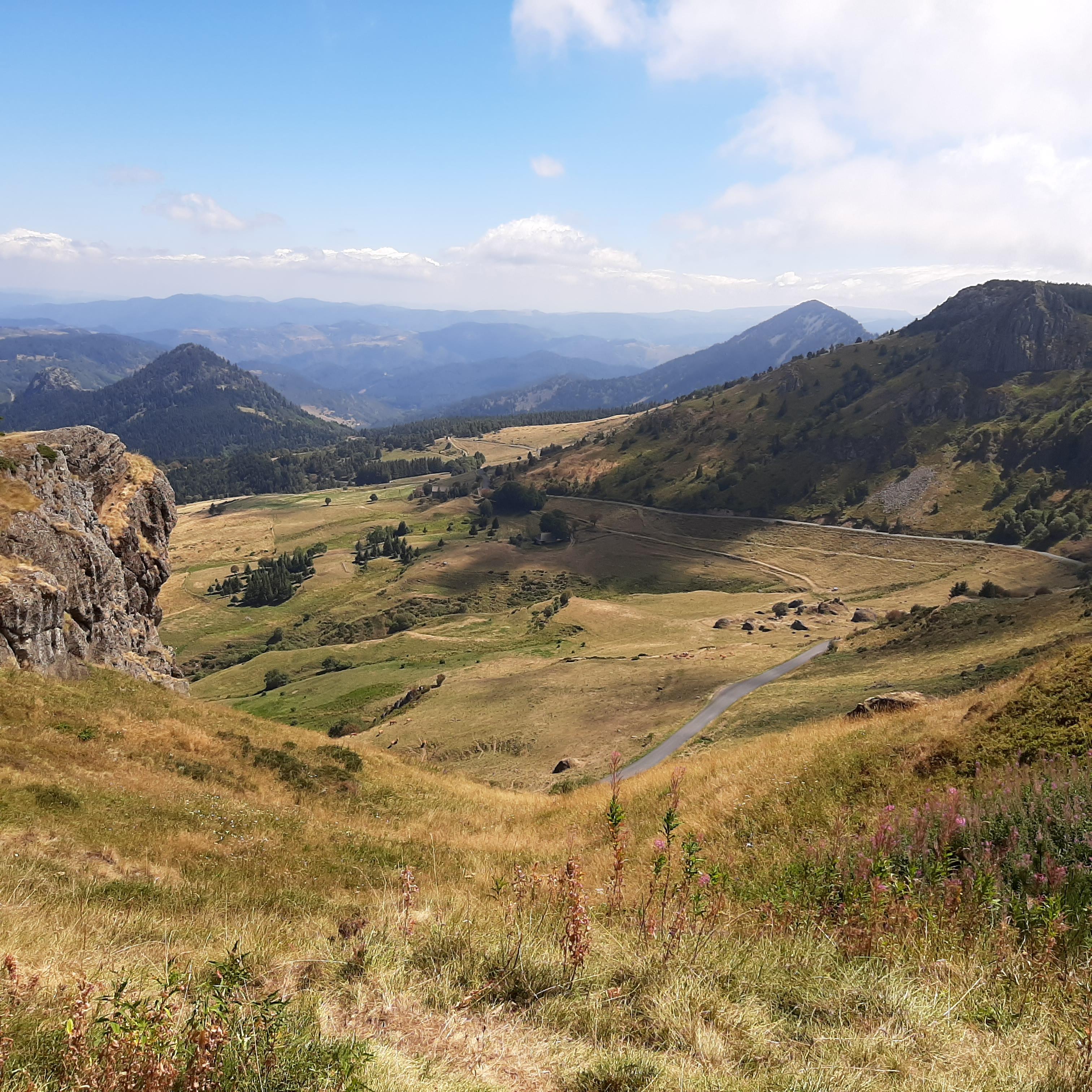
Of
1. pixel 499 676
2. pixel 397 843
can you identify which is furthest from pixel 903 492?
pixel 397 843

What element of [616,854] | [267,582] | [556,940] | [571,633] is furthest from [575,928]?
[267,582]

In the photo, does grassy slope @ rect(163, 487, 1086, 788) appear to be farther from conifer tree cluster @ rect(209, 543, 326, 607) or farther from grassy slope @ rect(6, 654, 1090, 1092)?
grassy slope @ rect(6, 654, 1090, 1092)

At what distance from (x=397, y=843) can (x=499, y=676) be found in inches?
2477

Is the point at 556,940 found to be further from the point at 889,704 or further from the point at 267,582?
the point at 267,582

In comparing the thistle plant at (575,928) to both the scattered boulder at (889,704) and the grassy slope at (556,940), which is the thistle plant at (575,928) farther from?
the scattered boulder at (889,704)

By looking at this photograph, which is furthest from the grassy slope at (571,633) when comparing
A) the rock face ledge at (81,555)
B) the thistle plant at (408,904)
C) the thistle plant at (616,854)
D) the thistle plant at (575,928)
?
the thistle plant at (575,928)

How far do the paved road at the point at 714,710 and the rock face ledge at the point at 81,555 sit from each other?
25.1 metres

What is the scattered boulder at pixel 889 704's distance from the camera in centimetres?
2258

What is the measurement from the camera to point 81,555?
32938mm

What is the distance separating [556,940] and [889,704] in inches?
895

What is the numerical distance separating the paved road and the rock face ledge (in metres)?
25.1

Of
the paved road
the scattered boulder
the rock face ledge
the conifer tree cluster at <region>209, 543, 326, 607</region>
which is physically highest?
the rock face ledge

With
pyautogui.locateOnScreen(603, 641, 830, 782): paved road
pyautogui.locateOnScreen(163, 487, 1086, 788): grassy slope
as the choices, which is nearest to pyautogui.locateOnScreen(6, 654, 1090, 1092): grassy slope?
pyautogui.locateOnScreen(603, 641, 830, 782): paved road

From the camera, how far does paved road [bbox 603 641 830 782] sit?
43.8 meters
